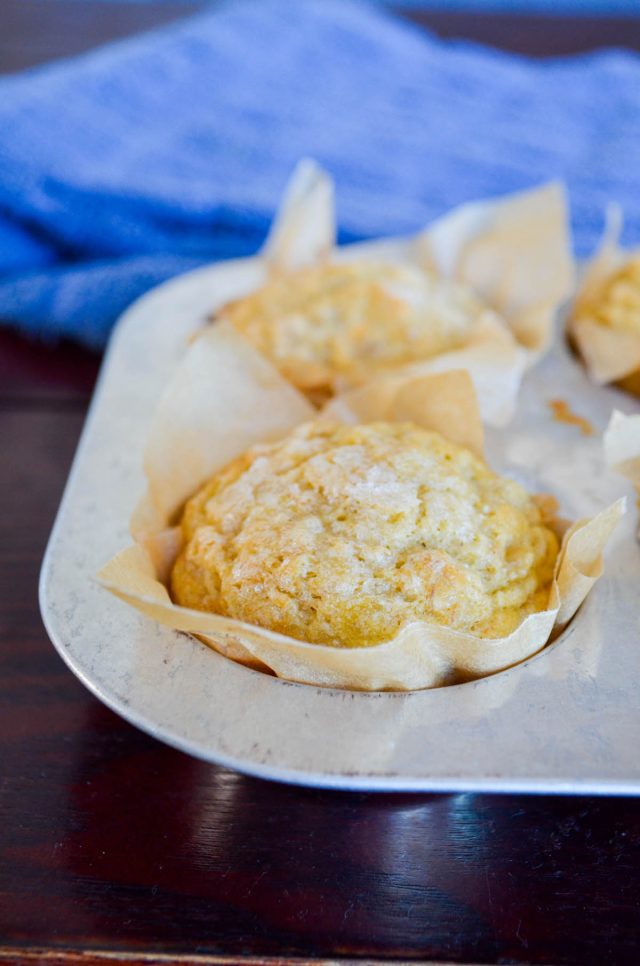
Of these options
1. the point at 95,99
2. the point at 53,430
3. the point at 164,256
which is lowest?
the point at 53,430

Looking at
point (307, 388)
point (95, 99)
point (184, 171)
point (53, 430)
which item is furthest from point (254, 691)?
point (95, 99)

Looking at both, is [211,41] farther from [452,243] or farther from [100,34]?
[452,243]

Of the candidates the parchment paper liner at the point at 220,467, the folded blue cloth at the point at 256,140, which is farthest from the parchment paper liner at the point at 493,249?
the parchment paper liner at the point at 220,467

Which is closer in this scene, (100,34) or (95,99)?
(95,99)

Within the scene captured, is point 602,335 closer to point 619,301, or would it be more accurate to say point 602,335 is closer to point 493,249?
point 619,301

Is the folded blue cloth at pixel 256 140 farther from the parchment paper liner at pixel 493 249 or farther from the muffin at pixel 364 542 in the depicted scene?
the muffin at pixel 364 542

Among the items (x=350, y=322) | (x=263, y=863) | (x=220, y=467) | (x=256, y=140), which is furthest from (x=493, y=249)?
(x=263, y=863)
